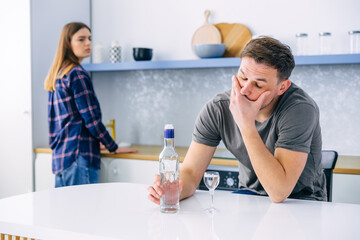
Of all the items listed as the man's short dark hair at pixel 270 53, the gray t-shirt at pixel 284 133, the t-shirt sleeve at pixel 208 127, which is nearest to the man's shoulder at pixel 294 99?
the gray t-shirt at pixel 284 133

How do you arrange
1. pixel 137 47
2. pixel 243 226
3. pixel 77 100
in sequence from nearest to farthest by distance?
pixel 243 226 → pixel 77 100 → pixel 137 47

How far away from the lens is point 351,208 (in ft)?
4.75

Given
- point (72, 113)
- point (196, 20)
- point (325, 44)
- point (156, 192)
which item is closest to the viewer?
point (156, 192)

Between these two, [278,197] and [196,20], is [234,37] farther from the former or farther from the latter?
[278,197]

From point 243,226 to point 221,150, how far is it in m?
2.06

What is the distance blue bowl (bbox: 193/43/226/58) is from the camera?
3146mm

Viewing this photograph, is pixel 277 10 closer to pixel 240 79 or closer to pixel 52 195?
pixel 240 79

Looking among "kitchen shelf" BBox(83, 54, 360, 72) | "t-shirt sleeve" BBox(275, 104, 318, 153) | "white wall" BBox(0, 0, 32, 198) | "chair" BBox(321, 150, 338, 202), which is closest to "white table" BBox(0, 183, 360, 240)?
"t-shirt sleeve" BBox(275, 104, 318, 153)

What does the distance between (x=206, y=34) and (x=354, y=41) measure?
3.57 feet

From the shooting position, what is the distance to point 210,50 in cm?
315

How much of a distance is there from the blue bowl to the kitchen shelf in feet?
0.19

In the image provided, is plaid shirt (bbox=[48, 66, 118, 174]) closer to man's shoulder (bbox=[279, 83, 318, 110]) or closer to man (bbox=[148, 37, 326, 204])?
man (bbox=[148, 37, 326, 204])

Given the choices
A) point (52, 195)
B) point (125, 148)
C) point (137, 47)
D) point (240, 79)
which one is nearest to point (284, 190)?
point (240, 79)

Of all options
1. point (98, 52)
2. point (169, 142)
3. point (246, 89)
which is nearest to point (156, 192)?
point (169, 142)
